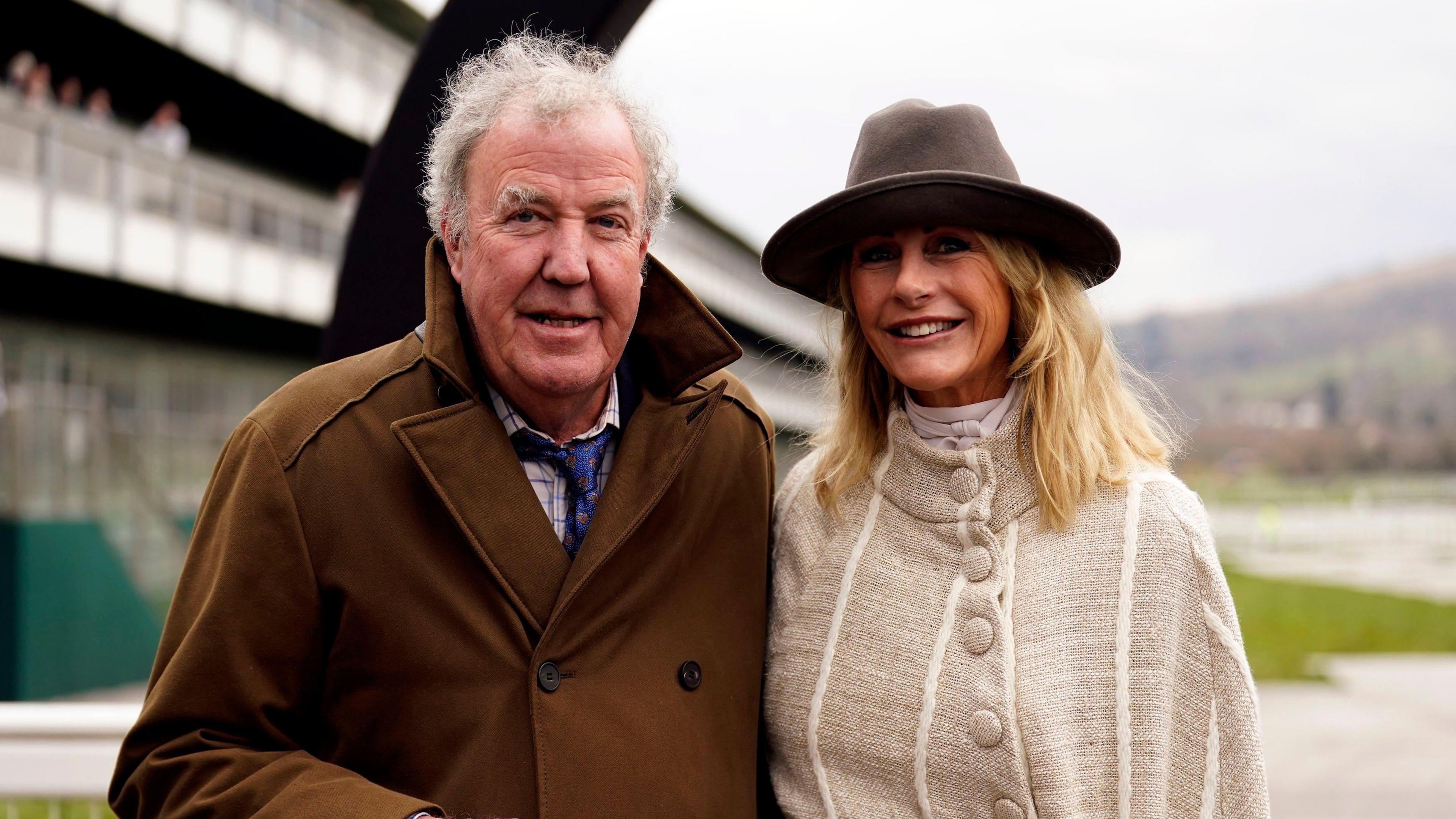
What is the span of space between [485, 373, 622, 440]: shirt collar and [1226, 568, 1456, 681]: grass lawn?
31.4 ft

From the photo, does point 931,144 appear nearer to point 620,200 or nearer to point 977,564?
point 620,200

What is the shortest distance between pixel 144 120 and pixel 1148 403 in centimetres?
2154

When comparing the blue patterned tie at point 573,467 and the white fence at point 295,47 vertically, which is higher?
the white fence at point 295,47

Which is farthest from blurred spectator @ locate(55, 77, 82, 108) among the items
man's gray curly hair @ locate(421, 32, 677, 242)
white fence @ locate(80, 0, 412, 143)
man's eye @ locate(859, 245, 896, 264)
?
man's eye @ locate(859, 245, 896, 264)

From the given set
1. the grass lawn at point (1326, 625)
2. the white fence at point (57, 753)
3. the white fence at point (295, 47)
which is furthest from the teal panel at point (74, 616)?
the white fence at point (295, 47)

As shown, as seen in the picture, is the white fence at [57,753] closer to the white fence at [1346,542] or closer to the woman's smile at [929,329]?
the woman's smile at [929,329]

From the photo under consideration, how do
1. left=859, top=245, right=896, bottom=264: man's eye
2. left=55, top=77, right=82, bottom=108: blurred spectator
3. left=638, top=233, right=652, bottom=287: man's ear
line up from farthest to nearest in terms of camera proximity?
left=55, top=77, right=82, bottom=108: blurred spectator < left=859, top=245, right=896, bottom=264: man's eye < left=638, top=233, right=652, bottom=287: man's ear

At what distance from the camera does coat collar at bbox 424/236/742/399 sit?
2.52 meters

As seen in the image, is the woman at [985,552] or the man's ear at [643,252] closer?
the woman at [985,552]

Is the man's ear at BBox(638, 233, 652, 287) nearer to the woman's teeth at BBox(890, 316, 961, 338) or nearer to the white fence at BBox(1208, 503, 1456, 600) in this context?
the woman's teeth at BBox(890, 316, 961, 338)

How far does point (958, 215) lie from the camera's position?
8.29 ft

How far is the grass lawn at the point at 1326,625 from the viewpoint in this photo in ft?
43.1

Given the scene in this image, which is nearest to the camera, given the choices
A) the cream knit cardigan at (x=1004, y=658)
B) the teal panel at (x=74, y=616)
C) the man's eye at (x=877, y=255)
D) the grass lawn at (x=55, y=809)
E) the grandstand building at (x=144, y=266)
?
the cream knit cardigan at (x=1004, y=658)

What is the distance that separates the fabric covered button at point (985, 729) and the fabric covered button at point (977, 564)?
0.93ft
